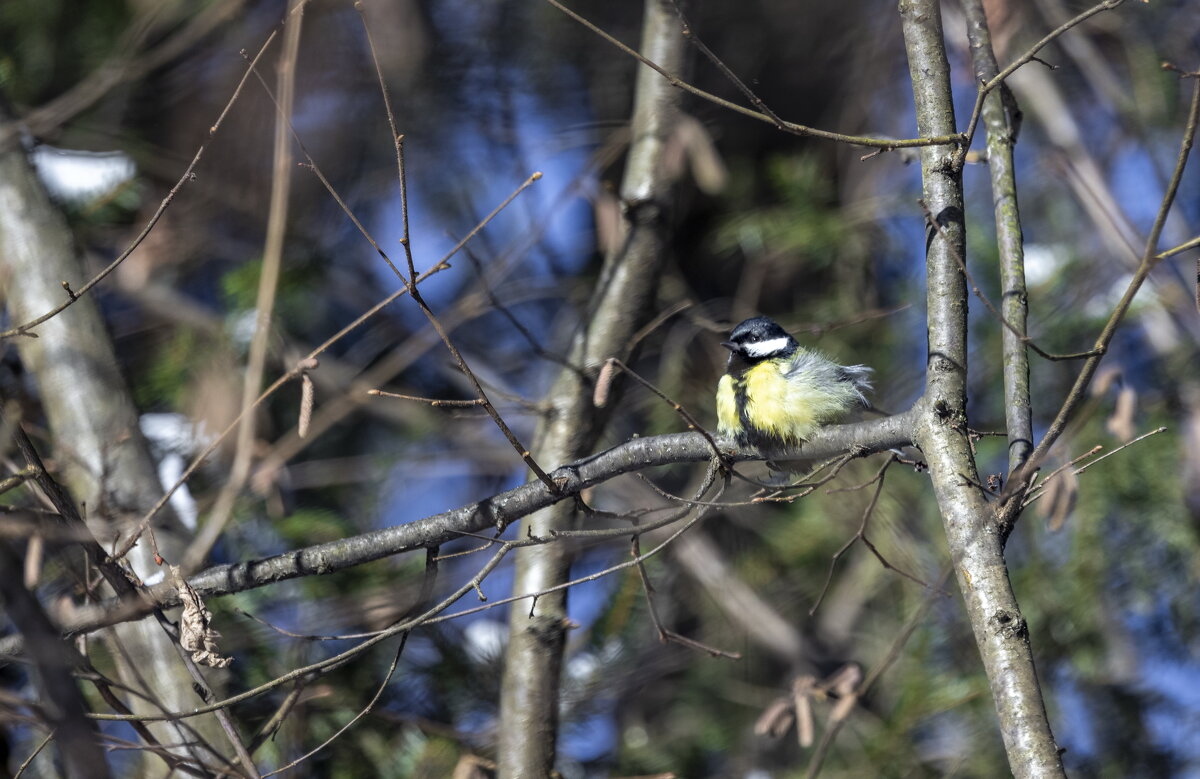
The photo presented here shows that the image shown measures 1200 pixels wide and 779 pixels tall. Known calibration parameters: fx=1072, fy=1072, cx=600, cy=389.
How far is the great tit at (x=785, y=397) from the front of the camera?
8.45ft

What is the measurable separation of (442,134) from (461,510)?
3.35 m

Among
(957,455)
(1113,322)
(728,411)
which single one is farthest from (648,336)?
(1113,322)

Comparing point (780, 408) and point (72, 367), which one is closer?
point (780, 408)

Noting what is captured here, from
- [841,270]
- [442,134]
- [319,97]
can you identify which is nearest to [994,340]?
[841,270]

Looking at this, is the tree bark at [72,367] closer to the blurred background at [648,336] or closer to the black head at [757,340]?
the blurred background at [648,336]

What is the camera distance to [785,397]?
260 centimetres

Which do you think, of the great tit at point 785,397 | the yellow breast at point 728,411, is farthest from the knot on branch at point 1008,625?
the yellow breast at point 728,411

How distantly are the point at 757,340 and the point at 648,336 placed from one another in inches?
19.2

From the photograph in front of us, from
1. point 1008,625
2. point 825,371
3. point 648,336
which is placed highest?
point 648,336

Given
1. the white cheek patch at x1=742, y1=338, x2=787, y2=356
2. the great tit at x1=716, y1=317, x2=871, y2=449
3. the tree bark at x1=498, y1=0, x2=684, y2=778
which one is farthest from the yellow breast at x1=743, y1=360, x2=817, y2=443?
the tree bark at x1=498, y1=0, x2=684, y2=778

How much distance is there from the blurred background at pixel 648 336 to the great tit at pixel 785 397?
751 millimetres

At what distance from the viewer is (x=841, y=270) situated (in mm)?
4832

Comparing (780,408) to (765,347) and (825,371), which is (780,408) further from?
(765,347)

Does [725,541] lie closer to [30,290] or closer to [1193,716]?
[1193,716]
